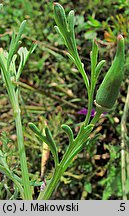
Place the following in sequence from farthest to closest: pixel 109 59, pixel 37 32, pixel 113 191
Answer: pixel 37 32 → pixel 109 59 → pixel 113 191

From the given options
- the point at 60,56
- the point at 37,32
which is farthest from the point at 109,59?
the point at 37,32

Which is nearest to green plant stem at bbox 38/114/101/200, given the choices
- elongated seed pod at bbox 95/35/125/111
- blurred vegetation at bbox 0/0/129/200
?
elongated seed pod at bbox 95/35/125/111

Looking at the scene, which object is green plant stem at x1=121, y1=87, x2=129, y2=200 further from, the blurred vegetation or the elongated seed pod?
the elongated seed pod

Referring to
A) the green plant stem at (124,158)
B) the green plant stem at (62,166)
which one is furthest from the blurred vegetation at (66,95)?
the green plant stem at (62,166)

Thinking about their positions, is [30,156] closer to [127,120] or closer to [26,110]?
[26,110]

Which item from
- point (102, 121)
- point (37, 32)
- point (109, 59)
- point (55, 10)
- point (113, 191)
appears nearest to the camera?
point (55, 10)

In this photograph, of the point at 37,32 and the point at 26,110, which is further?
the point at 37,32
